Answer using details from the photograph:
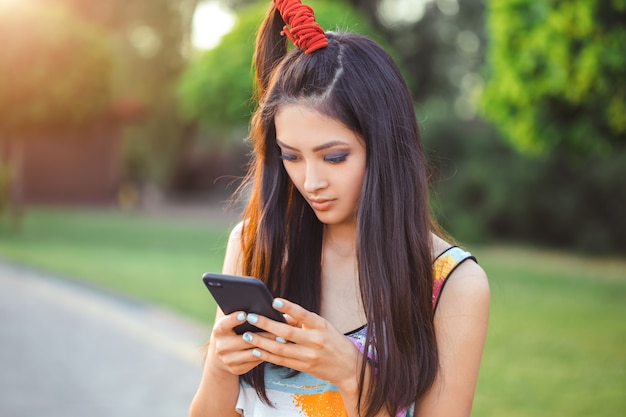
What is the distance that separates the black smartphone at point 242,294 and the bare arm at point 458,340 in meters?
0.44

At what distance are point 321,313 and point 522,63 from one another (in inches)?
245

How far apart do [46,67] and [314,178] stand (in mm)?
18688

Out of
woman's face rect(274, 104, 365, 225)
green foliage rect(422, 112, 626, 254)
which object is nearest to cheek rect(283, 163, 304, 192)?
woman's face rect(274, 104, 365, 225)

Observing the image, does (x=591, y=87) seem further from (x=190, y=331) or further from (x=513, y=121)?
(x=190, y=331)

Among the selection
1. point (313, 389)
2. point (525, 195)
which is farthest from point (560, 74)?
point (525, 195)

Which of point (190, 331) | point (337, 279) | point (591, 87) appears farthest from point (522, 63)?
point (337, 279)

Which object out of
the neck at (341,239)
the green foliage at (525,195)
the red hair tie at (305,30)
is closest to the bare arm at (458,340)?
the neck at (341,239)

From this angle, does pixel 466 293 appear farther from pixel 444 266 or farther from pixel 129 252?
pixel 129 252

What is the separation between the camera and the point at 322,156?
1954 mm

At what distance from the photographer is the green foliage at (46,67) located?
1852cm

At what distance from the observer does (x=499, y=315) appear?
8.85m

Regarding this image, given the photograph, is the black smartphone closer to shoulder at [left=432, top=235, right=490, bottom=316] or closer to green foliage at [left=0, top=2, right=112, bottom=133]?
shoulder at [left=432, top=235, right=490, bottom=316]

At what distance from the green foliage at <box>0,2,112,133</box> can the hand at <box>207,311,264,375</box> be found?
59.4 ft

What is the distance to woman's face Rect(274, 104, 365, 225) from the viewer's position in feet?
6.35
